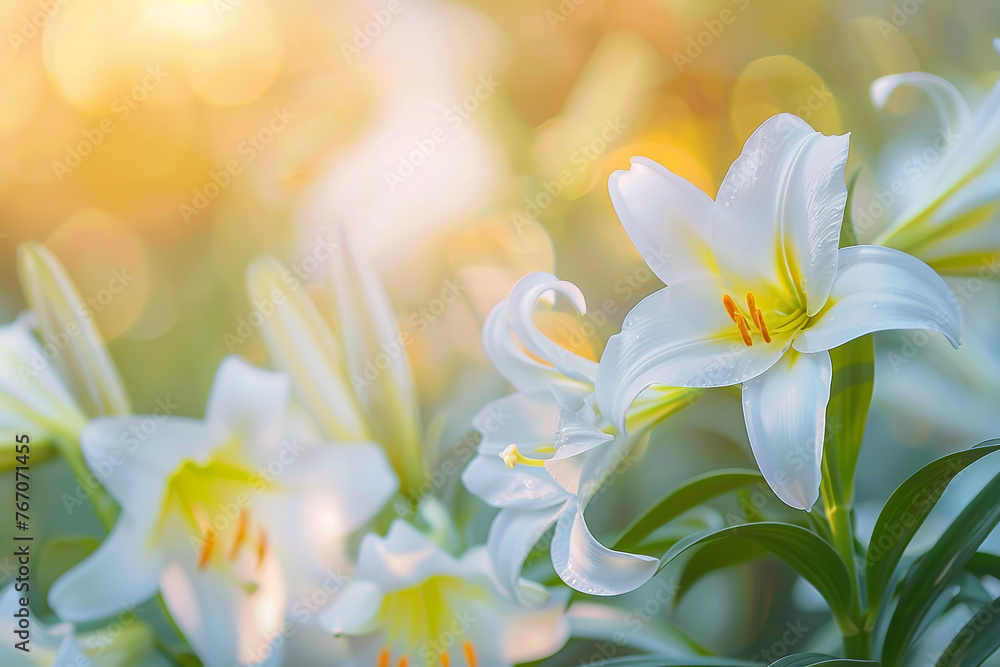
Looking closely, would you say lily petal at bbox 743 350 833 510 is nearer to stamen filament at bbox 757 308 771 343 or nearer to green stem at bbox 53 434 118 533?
stamen filament at bbox 757 308 771 343

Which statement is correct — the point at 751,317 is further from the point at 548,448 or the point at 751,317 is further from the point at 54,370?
the point at 54,370

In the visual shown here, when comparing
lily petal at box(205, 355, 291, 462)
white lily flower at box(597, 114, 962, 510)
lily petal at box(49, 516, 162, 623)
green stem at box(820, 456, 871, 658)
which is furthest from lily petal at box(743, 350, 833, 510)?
lily petal at box(49, 516, 162, 623)

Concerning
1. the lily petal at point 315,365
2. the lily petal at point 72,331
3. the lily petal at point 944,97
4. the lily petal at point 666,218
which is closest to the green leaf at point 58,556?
the lily petal at point 72,331

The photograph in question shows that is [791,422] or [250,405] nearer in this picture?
[791,422]

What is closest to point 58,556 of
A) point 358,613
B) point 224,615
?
point 224,615

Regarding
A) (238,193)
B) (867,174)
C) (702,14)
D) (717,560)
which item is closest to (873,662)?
(717,560)

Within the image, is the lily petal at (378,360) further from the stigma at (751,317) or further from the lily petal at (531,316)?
the stigma at (751,317)

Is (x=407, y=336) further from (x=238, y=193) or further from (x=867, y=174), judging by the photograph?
(x=867, y=174)
